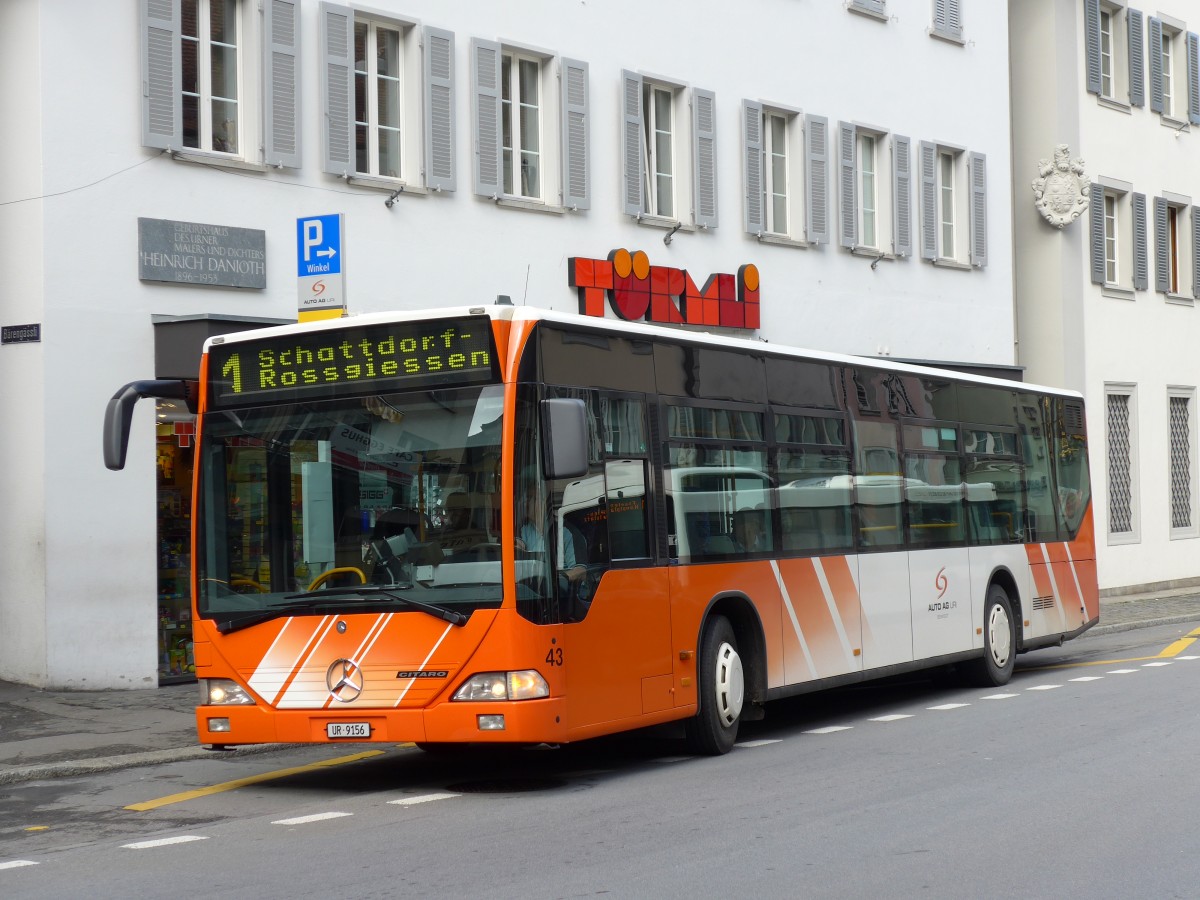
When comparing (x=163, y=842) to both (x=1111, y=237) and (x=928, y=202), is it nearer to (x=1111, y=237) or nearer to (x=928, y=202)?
(x=928, y=202)

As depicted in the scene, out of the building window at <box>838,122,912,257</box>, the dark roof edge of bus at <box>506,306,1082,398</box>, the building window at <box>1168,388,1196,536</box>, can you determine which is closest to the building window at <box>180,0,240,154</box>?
the dark roof edge of bus at <box>506,306,1082,398</box>

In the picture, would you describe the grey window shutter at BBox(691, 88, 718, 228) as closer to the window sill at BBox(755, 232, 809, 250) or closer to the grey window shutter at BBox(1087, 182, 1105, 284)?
the window sill at BBox(755, 232, 809, 250)

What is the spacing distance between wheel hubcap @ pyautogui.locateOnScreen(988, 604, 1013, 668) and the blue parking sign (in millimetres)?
6732

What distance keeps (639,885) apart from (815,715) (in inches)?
285

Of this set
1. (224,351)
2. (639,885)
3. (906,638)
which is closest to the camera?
(639,885)

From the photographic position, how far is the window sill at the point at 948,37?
26441 mm

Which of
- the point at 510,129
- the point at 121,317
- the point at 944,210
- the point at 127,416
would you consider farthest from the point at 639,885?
the point at 944,210

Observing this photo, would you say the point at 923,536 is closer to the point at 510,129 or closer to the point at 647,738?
the point at 647,738

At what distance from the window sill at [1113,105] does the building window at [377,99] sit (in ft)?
54.3

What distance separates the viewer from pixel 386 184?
690 inches

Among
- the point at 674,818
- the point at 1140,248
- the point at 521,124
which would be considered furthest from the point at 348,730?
the point at 1140,248

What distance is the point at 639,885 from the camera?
276 inches

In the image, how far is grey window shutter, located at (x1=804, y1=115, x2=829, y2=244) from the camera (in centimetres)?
2344

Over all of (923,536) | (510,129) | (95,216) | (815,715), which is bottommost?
(815,715)
